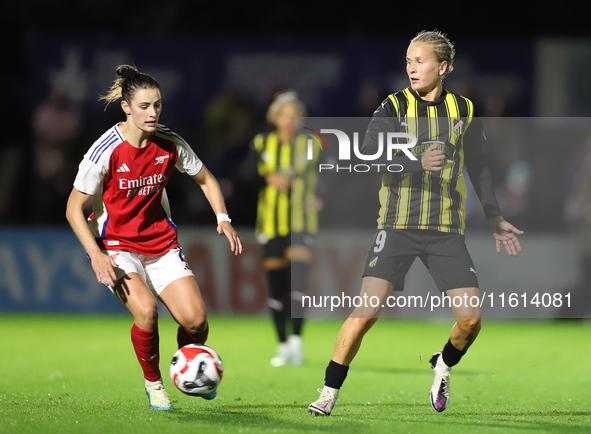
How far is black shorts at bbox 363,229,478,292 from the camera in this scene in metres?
5.37

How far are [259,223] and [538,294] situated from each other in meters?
5.24

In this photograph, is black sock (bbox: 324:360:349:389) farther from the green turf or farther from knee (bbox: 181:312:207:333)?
knee (bbox: 181:312:207:333)

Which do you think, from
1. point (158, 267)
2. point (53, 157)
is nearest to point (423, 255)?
point (158, 267)

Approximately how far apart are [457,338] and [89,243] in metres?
2.18

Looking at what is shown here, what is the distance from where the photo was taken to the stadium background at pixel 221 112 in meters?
12.2

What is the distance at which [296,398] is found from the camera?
250 inches

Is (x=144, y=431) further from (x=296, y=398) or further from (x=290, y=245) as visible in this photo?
(x=290, y=245)

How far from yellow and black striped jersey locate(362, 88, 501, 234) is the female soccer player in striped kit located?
3.23ft

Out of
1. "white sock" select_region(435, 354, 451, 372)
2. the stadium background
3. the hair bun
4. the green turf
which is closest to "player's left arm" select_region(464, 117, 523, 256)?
"white sock" select_region(435, 354, 451, 372)

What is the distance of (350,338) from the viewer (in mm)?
5383

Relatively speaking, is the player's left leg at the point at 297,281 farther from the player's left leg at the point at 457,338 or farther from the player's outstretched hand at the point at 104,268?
the player's outstretched hand at the point at 104,268

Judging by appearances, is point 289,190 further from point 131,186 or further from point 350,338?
point 350,338

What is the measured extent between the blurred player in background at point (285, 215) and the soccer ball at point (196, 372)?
323 cm

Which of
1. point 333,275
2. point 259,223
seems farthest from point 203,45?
point 259,223
